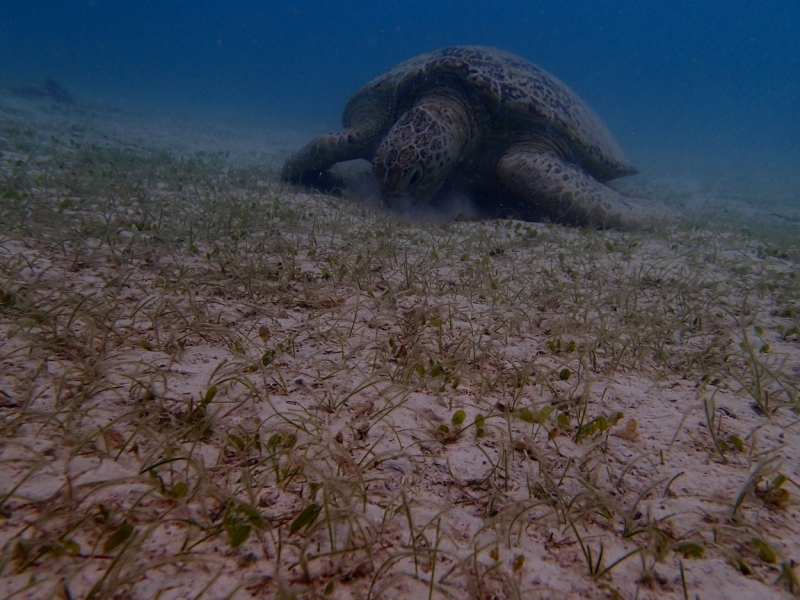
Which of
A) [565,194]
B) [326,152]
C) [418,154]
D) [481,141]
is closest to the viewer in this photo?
[418,154]

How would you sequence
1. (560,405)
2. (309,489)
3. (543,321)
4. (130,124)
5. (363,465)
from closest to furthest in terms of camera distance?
(309,489)
(363,465)
(560,405)
(543,321)
(130,124)

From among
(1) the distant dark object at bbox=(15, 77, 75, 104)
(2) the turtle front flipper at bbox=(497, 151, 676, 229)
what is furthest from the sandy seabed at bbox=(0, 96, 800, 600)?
(1) the distant dark object at bbox=(15, 77, 75, 104)

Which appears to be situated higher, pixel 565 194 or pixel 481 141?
pixel 481 141

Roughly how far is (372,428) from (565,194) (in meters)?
4.90

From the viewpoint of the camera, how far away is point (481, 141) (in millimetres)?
6191

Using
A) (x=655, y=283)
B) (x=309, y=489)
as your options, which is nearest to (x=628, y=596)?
(x=309, y=489)

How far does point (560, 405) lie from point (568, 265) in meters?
2.28

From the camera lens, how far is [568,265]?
144 inches

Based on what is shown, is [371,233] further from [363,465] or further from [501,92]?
[501,92]

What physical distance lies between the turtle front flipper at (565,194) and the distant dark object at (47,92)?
21.5 metres

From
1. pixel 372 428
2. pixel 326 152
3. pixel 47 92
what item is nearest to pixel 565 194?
pixel 326 152

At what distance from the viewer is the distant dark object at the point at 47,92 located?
17.3 metres

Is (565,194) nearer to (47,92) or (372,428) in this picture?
(372,428)

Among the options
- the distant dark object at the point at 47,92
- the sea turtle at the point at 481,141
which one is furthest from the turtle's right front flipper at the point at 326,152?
the distant dark object at the point at 47,92
